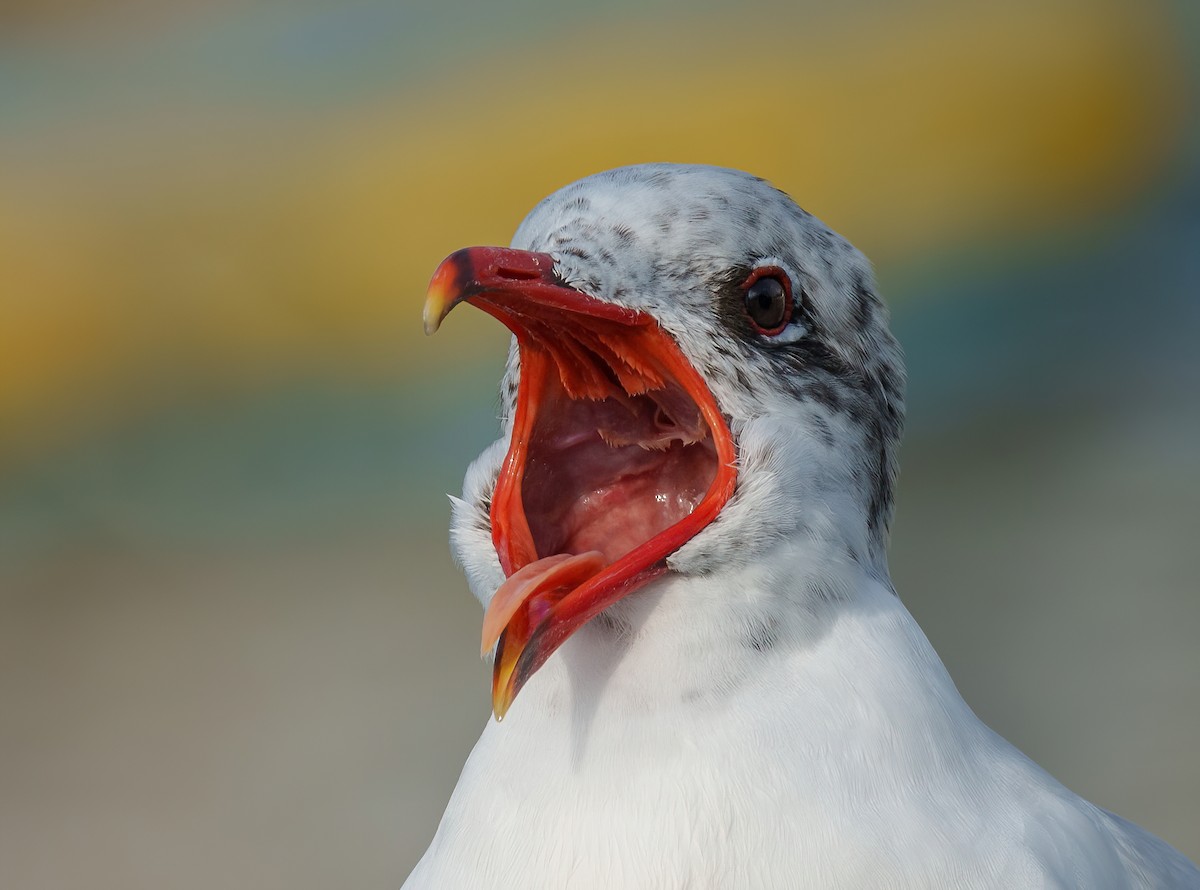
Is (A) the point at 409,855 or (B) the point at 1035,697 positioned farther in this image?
(B) the point at 1035,697

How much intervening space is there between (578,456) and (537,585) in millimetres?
217

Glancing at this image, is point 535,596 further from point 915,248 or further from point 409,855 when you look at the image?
point 915,248

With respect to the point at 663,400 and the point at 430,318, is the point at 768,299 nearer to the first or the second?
the point at 663,400

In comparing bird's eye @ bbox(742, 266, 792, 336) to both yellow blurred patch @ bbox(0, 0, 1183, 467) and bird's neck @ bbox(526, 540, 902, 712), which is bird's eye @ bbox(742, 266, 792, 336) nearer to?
bird's neck @ bbox(526, 540, 902, 712)

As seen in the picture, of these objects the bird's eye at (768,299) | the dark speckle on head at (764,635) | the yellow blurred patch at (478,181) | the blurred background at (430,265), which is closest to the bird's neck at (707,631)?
the dark speckle on head at (764,635)

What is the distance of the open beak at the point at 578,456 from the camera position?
3.46 ft

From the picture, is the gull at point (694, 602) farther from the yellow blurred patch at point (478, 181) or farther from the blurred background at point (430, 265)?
the yellow blurred patch at point (478, 181)

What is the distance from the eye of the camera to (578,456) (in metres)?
1.26

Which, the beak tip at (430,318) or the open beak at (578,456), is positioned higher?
the beak tip at (430,318)

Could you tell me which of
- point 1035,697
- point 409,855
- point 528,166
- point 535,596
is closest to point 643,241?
point 535,596

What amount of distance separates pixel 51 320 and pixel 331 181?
2.86 feet

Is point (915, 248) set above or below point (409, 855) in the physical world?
above

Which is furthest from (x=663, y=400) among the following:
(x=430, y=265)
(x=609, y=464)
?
(x=430, y=265)

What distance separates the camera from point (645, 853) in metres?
1.12
